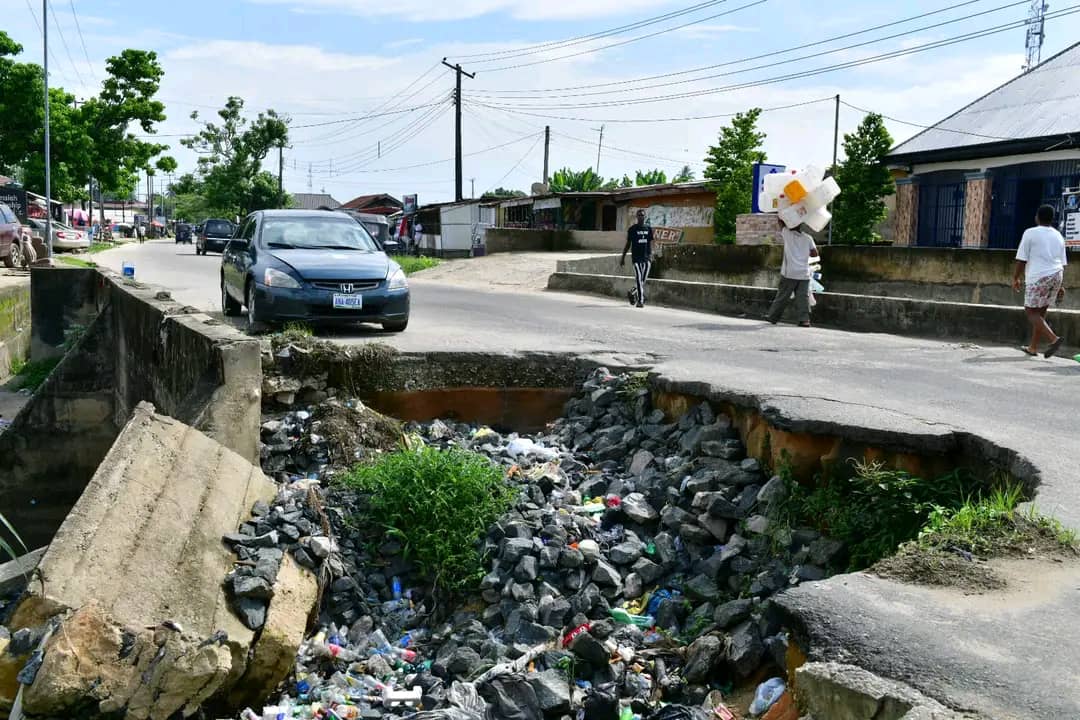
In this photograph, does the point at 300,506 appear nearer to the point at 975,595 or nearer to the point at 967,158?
the point at 975,595

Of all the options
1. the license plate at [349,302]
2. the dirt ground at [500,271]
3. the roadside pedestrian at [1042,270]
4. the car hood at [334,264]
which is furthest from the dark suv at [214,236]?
the roadside pedestrian at [1042,270]

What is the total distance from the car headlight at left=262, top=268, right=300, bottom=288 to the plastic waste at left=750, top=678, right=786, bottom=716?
22.1ft

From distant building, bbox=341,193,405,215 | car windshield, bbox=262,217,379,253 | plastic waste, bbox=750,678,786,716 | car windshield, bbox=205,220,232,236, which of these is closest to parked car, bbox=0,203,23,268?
car windshield, bbox=262,217,379,253

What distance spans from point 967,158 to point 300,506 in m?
21.7

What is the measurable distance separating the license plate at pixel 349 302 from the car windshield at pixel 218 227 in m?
32.1

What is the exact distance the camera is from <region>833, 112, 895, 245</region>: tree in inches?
1033

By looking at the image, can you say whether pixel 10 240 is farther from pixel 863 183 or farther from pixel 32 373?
pixel 863 183

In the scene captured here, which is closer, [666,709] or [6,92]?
[666,709]

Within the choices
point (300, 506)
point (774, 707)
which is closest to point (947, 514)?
point (774, 707)

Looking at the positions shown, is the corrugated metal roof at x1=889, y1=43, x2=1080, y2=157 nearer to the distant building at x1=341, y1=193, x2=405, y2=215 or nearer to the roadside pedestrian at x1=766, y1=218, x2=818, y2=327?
the roadside pedestrian at x1=766, y1=218, x2=818, y2=327

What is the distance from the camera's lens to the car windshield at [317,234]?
34.1 feet

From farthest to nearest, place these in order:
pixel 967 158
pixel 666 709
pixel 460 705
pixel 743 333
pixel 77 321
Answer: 1. pixel 967 158
2. pixel 77 321
3. pixel 743 333
4. pixel 460 705
5. pixel 666 709

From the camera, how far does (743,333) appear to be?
11.1m

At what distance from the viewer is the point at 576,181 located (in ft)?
151
